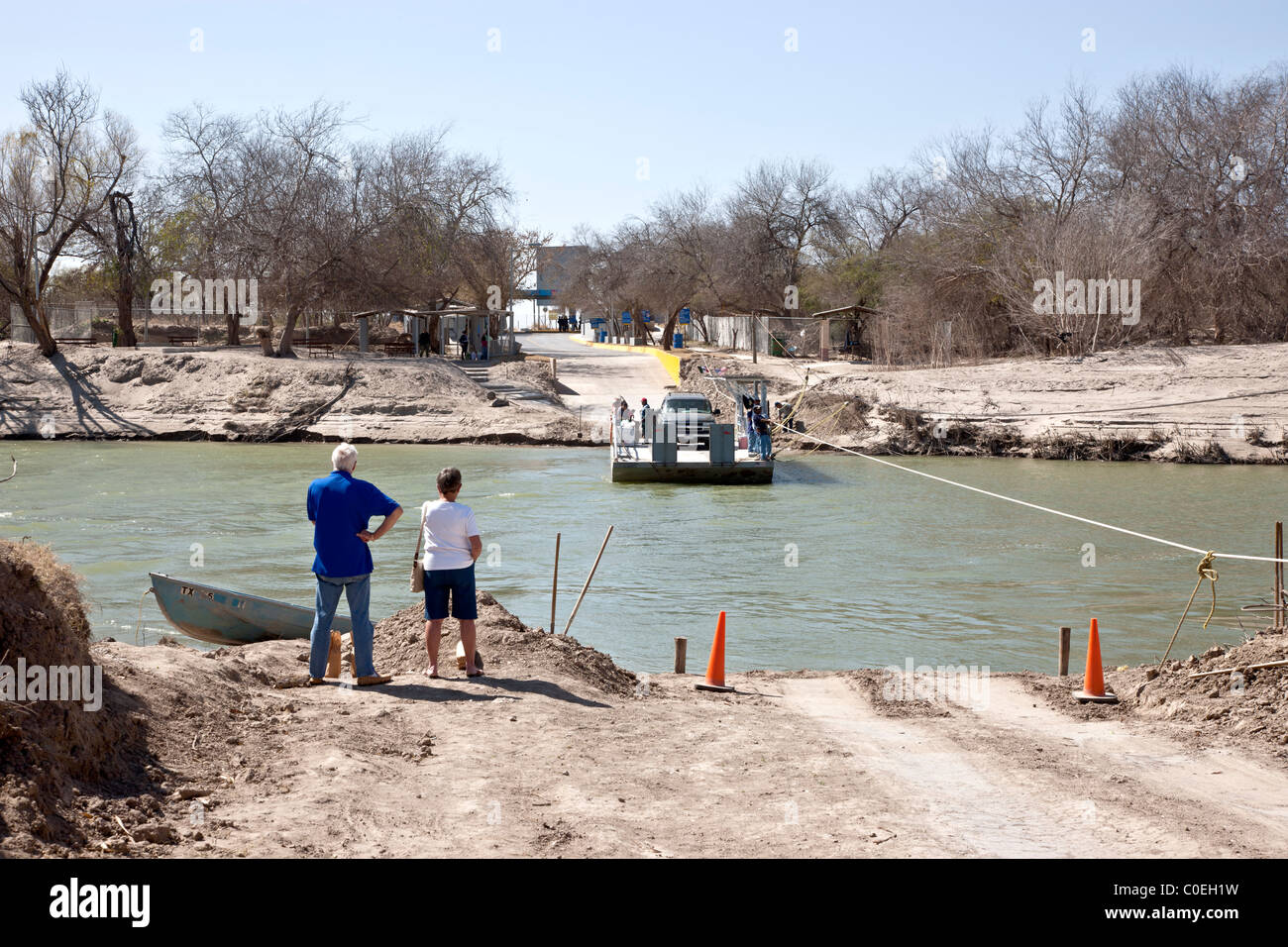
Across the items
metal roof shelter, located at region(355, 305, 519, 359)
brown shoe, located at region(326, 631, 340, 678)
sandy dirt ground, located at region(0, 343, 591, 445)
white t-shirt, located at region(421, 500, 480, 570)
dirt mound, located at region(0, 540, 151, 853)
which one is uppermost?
metal roof shelter, located at region(355, 305, 519, 359)

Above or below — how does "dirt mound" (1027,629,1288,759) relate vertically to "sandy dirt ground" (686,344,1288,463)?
below

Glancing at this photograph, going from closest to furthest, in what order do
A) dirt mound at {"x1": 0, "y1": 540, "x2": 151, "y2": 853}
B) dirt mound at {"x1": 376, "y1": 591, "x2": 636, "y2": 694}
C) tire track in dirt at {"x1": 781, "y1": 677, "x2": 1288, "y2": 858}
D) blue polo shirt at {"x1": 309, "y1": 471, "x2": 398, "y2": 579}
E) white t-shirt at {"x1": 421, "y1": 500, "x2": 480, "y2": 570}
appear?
dirt mound at {"x1": 0, "y1": 540, "x2": 151, "y2": 853} → tire track in dirt at {"x1": 781, "y1": 677, "x2": 1288, "y2": 858} → blue polo shirt at {"x1": 309, "y1": 471, "x2": 398, "y2": 579} → white t-shirt at {"x1": 421, "y1": 500, "x2": 480, "y2": 570} → dirt mound at {"x1": 376, "y1": 591, "x2": 636, "y2": 694}

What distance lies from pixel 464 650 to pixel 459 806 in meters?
3.16

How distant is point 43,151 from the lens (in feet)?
169

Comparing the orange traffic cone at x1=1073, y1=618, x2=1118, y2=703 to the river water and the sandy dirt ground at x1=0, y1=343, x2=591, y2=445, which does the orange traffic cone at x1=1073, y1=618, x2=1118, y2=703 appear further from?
the sandy dirt ground at x1=0, y1=343, x2=591, y2=445

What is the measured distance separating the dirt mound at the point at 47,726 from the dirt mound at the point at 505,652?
132 inches

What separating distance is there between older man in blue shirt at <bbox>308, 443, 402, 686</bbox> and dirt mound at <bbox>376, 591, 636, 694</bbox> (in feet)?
3.34

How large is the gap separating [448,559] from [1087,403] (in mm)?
36483

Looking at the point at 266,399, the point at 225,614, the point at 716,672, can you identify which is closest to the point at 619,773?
the point at 716,672

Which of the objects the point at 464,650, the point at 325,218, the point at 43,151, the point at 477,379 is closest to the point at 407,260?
the point at 325,218

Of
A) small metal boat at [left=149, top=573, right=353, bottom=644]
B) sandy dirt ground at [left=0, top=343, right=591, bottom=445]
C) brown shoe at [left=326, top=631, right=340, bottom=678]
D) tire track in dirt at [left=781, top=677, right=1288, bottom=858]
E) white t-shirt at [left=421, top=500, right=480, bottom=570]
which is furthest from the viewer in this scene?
sandy dirt ground at [left=0, top=343, right=591, bottom=445]

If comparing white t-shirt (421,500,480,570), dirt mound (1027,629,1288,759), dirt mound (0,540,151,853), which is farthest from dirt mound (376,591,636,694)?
dirt mound (1027,629,1288,759)

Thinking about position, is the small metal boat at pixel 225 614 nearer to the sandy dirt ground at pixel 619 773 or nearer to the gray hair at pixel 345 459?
the sandy dirt ground at pixel 619 773

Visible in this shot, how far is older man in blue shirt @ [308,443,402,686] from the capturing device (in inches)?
341
